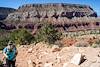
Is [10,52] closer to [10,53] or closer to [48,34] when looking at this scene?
[10,53]

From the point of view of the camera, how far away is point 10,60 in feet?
41.9

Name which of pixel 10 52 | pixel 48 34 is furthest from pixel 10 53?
pixel 48 34

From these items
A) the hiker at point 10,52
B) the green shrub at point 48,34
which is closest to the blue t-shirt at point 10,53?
the hiker at point 10,52

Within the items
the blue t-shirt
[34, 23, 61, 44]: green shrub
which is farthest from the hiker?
[34, 23, 61, 44]: green shrub

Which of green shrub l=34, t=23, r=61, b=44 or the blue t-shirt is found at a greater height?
the blue t-shirt

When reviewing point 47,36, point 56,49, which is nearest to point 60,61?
point 56,49

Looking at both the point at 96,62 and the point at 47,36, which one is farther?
the point at 47,36

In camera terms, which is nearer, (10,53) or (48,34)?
(10,53)

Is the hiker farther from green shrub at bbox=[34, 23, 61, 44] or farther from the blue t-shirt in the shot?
green shrub at bbox=[34, 23, 61, 44]

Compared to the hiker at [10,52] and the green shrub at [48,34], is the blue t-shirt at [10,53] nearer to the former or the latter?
the hiker at [10,52]

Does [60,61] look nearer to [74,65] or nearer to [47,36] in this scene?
[74,65]

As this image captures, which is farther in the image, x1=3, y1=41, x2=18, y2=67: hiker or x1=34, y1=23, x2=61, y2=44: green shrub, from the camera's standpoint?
x1=34, y1=23, x2=61, y2=44: green shrub

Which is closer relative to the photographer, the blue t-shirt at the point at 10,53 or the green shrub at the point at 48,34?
the blue t-shirt at the point at 10,53

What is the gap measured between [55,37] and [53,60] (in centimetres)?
2583
